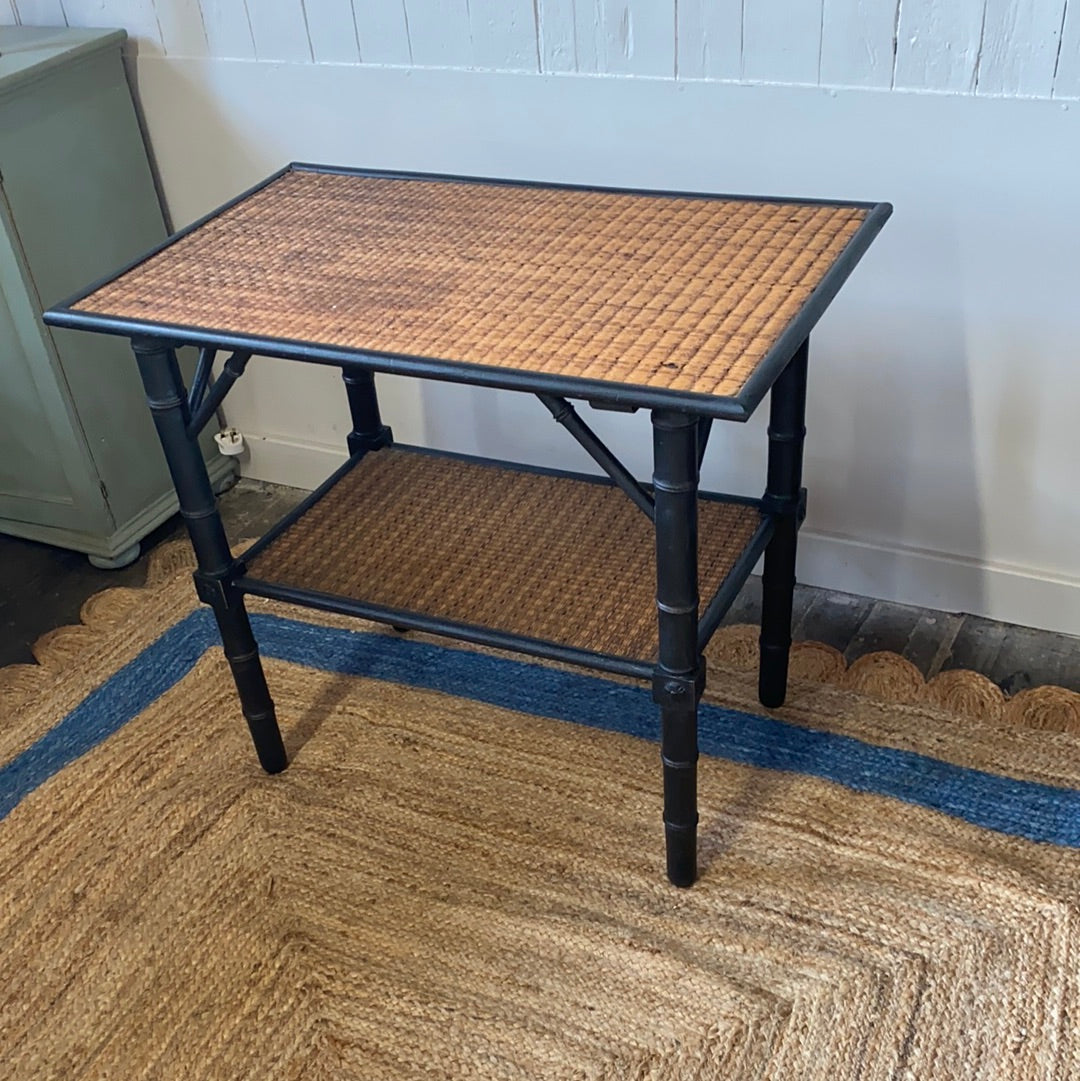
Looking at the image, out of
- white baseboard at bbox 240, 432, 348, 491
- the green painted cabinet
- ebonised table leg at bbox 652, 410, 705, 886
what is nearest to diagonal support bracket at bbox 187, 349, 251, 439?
ebonised table leg at bbox 652, 410, 705, 886

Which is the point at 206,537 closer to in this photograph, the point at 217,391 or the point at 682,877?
the point at 217,391

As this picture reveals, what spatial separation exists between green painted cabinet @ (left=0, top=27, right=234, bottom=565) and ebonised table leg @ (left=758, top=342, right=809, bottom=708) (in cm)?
109

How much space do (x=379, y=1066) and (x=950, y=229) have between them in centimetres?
115

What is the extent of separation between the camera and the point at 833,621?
1.79 m

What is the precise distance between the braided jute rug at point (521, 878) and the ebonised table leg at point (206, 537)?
0.09 meters

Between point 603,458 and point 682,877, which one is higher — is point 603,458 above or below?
above

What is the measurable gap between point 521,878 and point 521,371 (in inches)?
25.1

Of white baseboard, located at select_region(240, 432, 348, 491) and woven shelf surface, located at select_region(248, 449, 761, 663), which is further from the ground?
woven shelf surface, located at select_region(248, 449, 761, 663)

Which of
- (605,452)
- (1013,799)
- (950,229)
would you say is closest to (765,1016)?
(1013,799)

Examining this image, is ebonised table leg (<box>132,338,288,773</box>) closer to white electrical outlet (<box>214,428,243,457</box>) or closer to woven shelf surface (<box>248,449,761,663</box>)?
woven shelf surface (<box>248,449,761,663</box>)

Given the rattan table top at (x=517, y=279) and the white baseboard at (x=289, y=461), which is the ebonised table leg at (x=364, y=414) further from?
the white baseboard at (x=289, y=461)

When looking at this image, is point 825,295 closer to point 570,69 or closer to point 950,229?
point 950,229

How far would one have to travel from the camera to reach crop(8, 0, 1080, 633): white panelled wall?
1.43m

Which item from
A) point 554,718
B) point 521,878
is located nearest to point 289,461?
point 554,718
